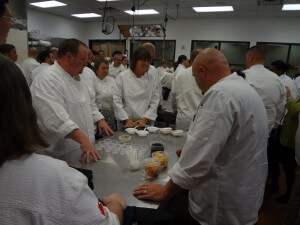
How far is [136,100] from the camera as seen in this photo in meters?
2.66

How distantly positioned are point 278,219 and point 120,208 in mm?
2226

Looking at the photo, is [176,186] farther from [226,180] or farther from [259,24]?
[259,24]

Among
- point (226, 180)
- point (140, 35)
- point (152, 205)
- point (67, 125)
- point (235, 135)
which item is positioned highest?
point (140, 35)

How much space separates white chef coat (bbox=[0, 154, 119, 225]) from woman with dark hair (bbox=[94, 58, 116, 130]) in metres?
2.71

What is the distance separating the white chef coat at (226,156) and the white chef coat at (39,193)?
647 millimetres

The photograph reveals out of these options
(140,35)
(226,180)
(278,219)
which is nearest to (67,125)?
(226,180)

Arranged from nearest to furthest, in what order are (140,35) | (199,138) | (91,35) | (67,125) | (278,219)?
(199,138) → (67,125) → (278,219) → (140,35) → (91,35)

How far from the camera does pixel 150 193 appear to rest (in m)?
1.18

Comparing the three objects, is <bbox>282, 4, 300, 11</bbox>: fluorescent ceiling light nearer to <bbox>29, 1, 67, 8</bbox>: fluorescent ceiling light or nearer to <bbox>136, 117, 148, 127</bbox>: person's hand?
<bbox>136, 117, 148, 127</bbox>: person's hand

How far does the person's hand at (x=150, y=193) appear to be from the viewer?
1168 mm

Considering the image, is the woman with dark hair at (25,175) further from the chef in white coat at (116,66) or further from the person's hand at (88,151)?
the chef in white coat at (116,66)

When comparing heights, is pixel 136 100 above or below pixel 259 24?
below

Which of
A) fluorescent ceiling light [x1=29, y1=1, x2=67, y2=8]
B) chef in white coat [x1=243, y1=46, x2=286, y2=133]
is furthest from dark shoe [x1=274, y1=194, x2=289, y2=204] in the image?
fluorescent ceiling light [x1=29, y1=1, x2=67, y2=8]

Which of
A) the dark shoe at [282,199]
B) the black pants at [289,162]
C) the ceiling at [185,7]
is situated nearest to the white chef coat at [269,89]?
the black pants at [289,162]
